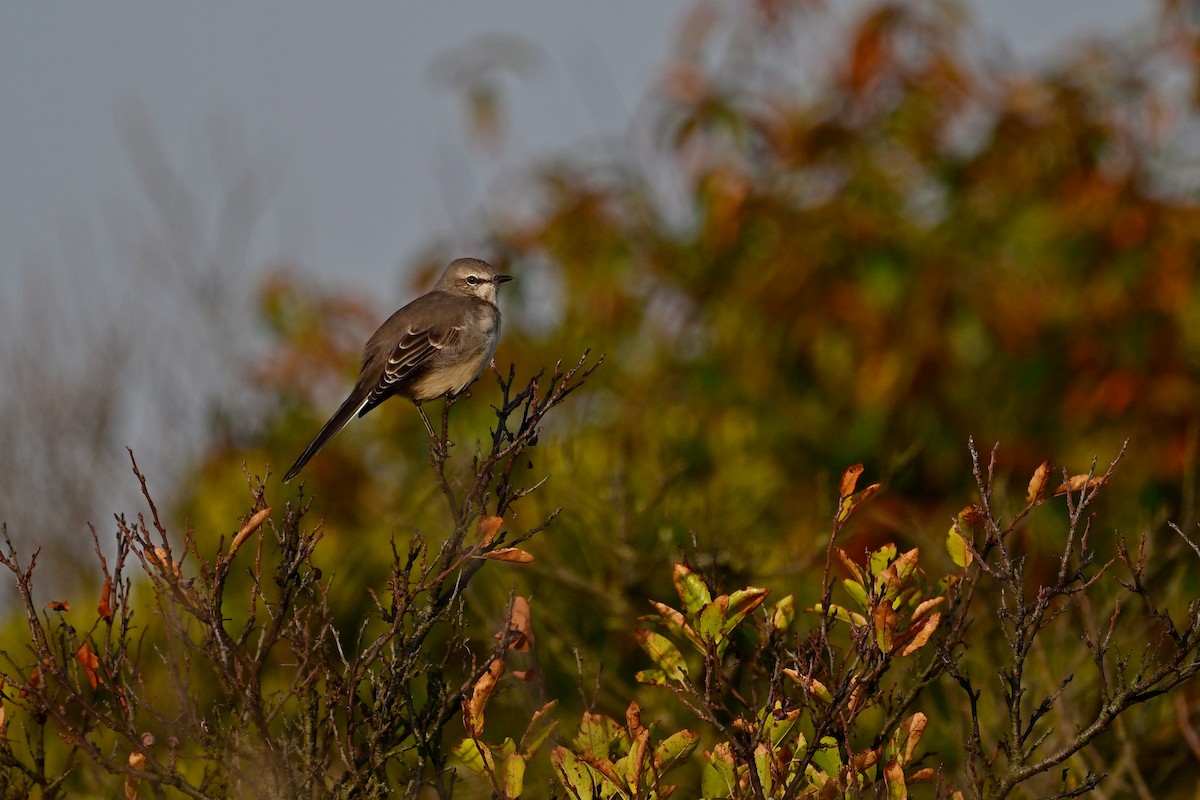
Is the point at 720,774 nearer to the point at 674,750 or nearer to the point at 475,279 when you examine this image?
the point at 674,750

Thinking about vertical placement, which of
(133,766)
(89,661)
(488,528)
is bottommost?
(133,766)

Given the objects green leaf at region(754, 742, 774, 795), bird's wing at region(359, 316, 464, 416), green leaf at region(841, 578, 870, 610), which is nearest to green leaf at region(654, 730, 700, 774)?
green leaf at region(754, 742, 774, 795)

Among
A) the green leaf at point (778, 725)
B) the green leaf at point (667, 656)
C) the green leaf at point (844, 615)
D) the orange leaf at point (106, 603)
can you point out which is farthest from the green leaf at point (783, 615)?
the orange leaf at point (106, 603)

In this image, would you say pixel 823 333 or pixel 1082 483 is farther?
pixel 823 333

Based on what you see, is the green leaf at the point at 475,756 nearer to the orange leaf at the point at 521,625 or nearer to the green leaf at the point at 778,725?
the orange leaf at the point at 521,625

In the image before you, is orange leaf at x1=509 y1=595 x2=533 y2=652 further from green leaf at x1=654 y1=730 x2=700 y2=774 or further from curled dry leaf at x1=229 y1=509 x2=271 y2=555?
curled dry leaf at x1=229 y1=509 x2=271 y2=555

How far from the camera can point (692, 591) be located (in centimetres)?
372

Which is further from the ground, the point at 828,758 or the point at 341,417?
the point at 341,417

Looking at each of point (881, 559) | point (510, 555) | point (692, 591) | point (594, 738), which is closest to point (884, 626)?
point (881, 559)

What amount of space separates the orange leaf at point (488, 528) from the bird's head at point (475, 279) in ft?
11.9

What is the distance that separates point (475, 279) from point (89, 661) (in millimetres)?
4124

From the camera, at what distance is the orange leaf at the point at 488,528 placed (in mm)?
3840

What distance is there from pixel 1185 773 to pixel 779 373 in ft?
12.7

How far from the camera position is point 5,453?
1619 centimetres
